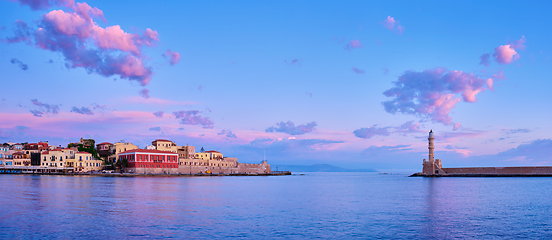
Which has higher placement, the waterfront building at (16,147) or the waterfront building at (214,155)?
the waterfront building at (16,147)

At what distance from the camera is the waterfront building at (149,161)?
102m

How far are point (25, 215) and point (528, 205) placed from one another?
132 ft

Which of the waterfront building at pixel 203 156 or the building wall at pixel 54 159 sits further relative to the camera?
the waterfront building at pixel 203 156

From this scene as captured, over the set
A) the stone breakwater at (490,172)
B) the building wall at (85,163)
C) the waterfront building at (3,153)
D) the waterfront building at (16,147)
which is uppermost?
the waterfront building at (16,147)

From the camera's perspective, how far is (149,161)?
10512 centimetres

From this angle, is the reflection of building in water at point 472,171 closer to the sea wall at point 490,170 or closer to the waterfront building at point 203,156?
the sea wall at point 490,170

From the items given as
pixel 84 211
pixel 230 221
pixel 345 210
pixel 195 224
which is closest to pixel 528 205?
pixel 345 210

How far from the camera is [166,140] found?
4818 inches

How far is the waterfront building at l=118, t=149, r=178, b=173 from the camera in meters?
102

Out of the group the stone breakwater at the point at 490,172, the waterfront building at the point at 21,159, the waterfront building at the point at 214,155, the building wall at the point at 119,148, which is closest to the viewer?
the waterfront building at the point at 21,159

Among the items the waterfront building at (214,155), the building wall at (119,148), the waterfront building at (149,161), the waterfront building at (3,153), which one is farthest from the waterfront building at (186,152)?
the waterfront building at (3,153)

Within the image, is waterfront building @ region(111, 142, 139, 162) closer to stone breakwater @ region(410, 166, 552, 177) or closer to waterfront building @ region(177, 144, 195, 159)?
waterfront building @ region(177, 144, 195, 159)

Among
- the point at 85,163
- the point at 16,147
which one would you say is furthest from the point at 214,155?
the point at 16,147

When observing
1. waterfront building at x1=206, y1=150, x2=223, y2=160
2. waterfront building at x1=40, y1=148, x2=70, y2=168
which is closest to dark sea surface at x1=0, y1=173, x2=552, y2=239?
waterfront building at x1=40, y1=148, x2=70, y2=168
